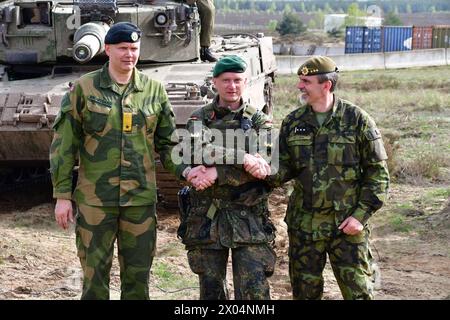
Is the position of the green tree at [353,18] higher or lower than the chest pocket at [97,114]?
lower

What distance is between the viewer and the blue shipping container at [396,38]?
4800 centimetres

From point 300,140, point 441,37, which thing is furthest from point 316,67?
point 441,37

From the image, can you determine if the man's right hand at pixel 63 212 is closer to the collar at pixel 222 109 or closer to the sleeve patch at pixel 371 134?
the collar at pixel 222 109

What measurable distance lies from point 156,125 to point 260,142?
0.70m

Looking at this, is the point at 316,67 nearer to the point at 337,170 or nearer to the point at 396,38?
the point at 337,170

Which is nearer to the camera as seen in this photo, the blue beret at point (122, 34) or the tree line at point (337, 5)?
the blue beret at point (122, 34)

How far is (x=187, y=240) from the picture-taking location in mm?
5883

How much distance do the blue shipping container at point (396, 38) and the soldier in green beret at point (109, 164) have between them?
142ft

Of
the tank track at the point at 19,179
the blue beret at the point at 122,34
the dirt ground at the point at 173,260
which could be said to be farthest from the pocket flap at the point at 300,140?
the tank track at the point at 19,179

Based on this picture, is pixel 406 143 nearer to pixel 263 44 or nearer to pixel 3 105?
pixel 263 44

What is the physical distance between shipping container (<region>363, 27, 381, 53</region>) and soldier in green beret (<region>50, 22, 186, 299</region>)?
42556 mm

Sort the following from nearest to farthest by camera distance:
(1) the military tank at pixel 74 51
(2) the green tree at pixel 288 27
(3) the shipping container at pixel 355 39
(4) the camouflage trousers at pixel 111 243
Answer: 1. (4) the camouflage trousers at pixel 111 243
2. (1) the military tank at pixel 74 51
3. (3) the shipping container at pixel 355 39
4. (2) the green tree at pixel 288 27

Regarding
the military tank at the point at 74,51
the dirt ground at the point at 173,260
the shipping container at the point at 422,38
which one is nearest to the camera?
the dirt ground at the point at 173,260
